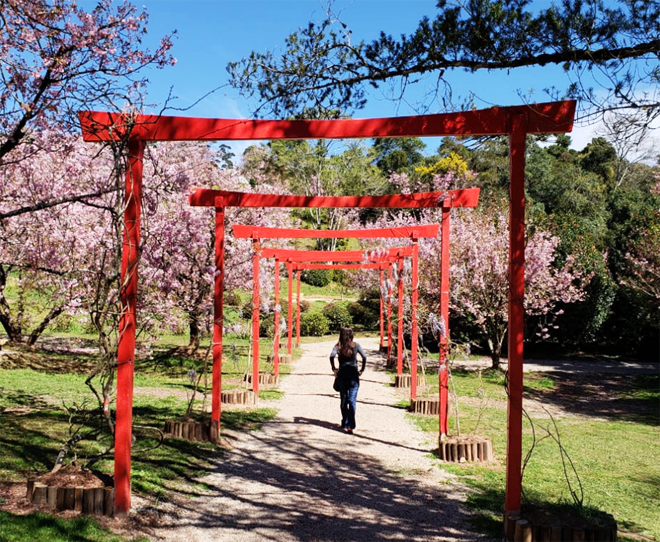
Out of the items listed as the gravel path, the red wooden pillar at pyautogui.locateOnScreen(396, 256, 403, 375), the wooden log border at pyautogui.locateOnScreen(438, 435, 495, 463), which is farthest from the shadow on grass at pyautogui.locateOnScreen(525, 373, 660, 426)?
the wooden log border at pyautogui.locateOnScreen(438, 435, 495, 463)

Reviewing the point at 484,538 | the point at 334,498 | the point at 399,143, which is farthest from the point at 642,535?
the point at 399,143

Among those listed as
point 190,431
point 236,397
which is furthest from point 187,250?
point 190,431

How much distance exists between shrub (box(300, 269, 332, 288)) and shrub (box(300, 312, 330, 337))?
9356mm

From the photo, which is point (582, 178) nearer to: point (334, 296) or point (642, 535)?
point (334, 296)

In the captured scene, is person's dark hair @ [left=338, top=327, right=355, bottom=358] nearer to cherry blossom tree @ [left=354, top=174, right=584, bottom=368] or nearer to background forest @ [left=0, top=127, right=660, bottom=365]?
background forest @ [left=0, top=127, right=660, bottom=365]

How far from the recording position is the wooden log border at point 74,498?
428 cm

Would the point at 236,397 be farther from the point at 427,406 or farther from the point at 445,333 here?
the point at 445,333

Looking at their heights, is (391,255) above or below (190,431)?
above

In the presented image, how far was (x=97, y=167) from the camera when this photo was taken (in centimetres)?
1259

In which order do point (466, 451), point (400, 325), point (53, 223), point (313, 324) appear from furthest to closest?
point (313, 324), point (53, 223), point (400, 325), point (466, 451)

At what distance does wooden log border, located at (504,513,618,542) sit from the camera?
12.5ft

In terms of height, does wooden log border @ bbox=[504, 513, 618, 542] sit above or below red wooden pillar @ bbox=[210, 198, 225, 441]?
below

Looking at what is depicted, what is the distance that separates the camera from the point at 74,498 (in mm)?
4316

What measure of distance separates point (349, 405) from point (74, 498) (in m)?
4.53
